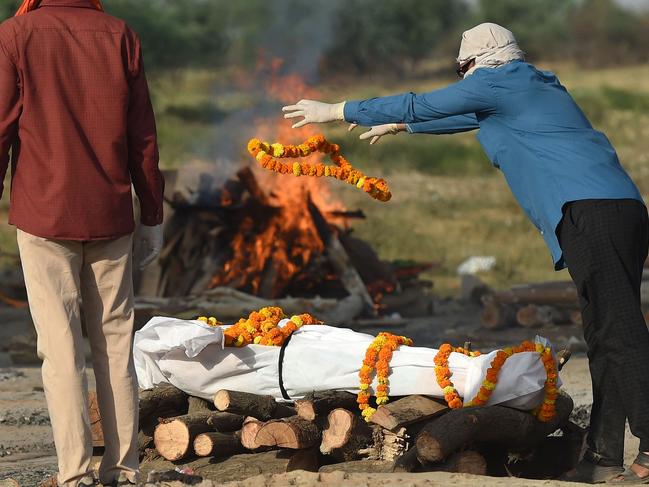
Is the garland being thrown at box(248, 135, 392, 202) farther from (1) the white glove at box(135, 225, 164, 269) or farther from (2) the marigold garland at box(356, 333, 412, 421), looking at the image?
(1) the white glove at box(135, 225, 164, 269)

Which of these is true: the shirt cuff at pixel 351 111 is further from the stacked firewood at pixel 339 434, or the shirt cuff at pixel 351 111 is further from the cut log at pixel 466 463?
the cut log at pixel 466 463

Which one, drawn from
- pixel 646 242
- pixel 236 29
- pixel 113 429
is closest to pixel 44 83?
pixel 113 429

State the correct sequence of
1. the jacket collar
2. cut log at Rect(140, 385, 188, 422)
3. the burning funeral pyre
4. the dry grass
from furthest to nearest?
the dry grass
the burning funeral pyre
cut log at Rect(140, 385, 188, 422)
the jacket collar

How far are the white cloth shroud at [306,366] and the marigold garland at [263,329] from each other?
0.05 metres

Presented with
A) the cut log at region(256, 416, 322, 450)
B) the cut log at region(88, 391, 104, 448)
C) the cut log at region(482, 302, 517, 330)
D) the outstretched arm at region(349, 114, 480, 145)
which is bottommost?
the cut log at region(482, 302, 517, 330)

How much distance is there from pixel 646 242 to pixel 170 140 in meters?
22.4

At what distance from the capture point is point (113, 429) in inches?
214

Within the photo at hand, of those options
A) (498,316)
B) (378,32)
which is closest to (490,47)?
(498,316)

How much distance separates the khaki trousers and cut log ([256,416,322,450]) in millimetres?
735

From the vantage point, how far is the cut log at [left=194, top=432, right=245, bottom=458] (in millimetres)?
6109

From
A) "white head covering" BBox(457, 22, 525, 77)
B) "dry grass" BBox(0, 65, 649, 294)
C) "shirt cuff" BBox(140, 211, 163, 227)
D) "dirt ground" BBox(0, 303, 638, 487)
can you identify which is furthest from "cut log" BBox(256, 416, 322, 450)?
"dry grass" BBox(0, 65, 649, 294)

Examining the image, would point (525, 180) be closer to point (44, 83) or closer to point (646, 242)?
point (646, 242)

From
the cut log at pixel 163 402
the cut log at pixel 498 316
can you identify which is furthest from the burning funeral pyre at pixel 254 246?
the cut log at pixel 163 402

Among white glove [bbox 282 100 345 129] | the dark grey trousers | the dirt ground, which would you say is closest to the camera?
the dirt ground
